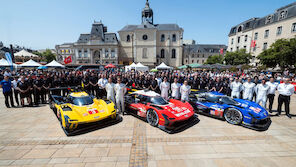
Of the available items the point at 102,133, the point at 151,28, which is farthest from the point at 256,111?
the point at 151,28

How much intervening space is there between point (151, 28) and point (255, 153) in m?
41.7

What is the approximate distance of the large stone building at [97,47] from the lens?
42.9 meters

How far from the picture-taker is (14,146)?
3.88 metres

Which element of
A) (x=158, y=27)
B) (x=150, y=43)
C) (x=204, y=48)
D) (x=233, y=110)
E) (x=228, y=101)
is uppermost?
(x=158, y=27)

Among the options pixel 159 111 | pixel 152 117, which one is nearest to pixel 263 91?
pixel 159 111

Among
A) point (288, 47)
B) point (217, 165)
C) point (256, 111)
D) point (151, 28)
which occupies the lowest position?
point (217, 165)

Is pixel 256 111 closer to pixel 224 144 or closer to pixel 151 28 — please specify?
pixel 224 144

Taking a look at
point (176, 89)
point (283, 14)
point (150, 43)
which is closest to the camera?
point (176, 89)

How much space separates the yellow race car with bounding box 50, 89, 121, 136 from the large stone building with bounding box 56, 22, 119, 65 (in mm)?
39199

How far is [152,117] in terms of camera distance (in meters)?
5.28

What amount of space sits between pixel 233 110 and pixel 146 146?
407 centimetres

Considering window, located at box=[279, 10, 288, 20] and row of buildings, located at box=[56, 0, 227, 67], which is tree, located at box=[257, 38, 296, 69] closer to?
window, located at box=[279, 10, 288, 20]

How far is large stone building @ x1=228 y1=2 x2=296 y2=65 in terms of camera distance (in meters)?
25.9

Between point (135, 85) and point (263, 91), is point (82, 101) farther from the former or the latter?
point (263, 91)
